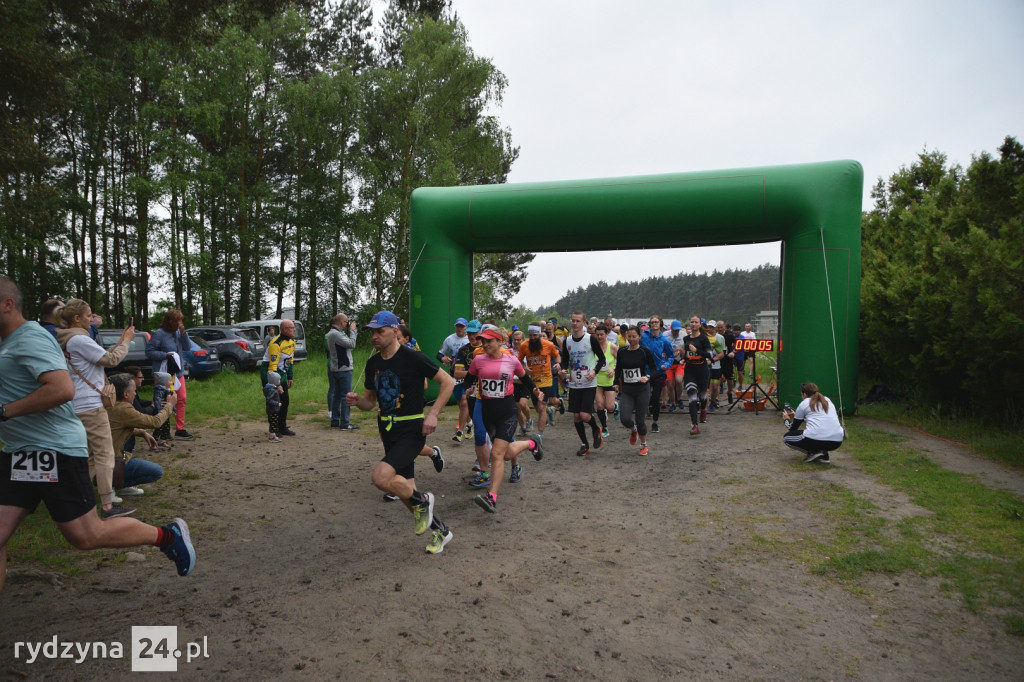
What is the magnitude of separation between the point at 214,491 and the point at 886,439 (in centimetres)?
988

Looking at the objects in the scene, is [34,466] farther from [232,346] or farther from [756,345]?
[232,346]

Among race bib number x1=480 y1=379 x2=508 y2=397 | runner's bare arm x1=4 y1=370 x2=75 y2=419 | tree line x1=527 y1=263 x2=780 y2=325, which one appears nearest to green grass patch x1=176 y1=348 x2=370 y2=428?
race bib number x1=480 y1=379 x2=508 y2=397

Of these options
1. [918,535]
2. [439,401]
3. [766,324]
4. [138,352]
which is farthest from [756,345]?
[138,352]

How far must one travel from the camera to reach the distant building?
54.5 ft

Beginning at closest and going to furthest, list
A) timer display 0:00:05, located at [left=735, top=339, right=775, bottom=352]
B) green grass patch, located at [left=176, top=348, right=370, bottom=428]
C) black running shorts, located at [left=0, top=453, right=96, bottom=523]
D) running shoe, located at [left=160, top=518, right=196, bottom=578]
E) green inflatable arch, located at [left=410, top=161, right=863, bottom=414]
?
black running shorts, located at [left=0, top=453, right=96, bottom=523] → running shoe, located at [left=160, top=518, right=196, bottom=578] → green inflatable arch, located at [left=410, top=161, right=863, bottom=414] → green grass patch, located at [left=176, top=348, right=370, bottom=428] → timer display 0:00:05, located at [left=735, top=339, right=775, bottom=352]

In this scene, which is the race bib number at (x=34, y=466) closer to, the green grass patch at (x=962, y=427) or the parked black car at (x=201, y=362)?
the green grass patch at (x=962, y=427)

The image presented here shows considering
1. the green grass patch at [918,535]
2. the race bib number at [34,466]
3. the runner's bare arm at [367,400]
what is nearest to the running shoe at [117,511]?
the runner's bare arm at [367,400]

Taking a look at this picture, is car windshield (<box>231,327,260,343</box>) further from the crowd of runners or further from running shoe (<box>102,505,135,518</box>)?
running shoe (<box>102,505,135,518</box>)

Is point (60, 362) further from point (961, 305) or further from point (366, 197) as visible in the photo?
point (366, 197)

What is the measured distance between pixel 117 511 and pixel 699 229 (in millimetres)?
10472

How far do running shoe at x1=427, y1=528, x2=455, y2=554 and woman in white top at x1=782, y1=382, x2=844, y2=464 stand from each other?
565cm

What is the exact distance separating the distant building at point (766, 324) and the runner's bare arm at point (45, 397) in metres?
15.3

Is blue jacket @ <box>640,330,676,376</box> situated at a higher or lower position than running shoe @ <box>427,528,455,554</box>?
higher

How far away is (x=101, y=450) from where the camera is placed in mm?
5703
